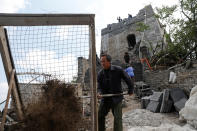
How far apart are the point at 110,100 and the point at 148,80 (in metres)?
7.34

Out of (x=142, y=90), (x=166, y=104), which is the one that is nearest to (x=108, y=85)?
(x=166, y=104)

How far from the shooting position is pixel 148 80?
31.3 ft

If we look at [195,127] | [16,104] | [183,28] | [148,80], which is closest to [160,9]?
[183,28]

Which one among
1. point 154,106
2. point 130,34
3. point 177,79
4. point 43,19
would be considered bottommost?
point 154,106

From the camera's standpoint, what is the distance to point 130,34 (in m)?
21.8

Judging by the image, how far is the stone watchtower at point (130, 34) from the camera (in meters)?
18.9

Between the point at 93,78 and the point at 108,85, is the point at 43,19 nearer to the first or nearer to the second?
the point at 93,78

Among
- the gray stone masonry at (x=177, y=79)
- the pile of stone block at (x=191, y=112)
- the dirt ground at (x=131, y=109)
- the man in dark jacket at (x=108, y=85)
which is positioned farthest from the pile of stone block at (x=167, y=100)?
the man in dark jacket at (x=108, y=85)

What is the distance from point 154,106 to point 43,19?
511 centimetres

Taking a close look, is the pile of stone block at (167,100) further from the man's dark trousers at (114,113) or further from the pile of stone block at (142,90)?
the man's dark trousers at (114,113)

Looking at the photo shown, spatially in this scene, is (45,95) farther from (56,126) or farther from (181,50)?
(181,50)

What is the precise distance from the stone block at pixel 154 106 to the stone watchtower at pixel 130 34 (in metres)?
10.8

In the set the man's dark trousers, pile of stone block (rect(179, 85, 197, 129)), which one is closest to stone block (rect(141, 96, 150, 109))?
pile of stone block (rect(179, 85, 197, 129))

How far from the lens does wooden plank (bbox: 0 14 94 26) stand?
6.50 ft
